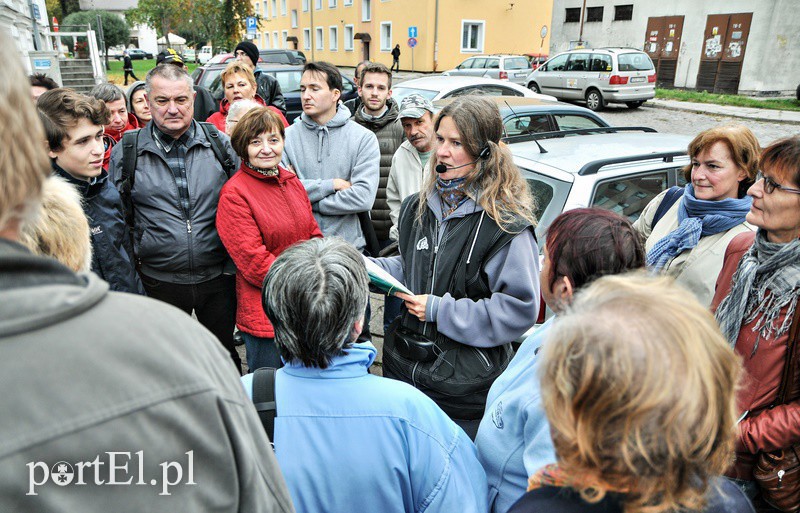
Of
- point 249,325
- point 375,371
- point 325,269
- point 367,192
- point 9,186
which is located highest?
point 9,186

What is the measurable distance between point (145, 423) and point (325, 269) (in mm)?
824

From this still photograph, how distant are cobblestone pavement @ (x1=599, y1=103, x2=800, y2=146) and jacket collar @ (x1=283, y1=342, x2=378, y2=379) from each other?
580 inches

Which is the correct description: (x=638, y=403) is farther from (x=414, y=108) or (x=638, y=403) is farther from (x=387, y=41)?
(x=387, y=41)

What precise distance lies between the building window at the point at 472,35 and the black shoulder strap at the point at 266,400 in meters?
31.9

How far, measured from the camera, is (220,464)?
32.5 inches

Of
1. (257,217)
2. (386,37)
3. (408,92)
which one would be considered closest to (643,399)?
(257,217)

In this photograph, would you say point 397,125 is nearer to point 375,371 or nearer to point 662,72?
point 375,371

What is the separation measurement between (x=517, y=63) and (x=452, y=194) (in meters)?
21.4

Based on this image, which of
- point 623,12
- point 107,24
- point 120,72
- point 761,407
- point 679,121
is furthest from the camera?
point 107,24

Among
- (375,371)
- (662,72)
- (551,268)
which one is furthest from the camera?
(662,72)

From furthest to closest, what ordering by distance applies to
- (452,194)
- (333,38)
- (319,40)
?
(319,40)
(333,38)
(452,194)

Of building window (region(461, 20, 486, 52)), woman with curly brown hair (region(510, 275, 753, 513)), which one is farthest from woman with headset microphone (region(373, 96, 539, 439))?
building window (region(461, 20, 486, 52))

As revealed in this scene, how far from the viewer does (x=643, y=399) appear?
0.90 meters

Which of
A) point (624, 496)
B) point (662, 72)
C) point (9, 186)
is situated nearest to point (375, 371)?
point (624, 496)
